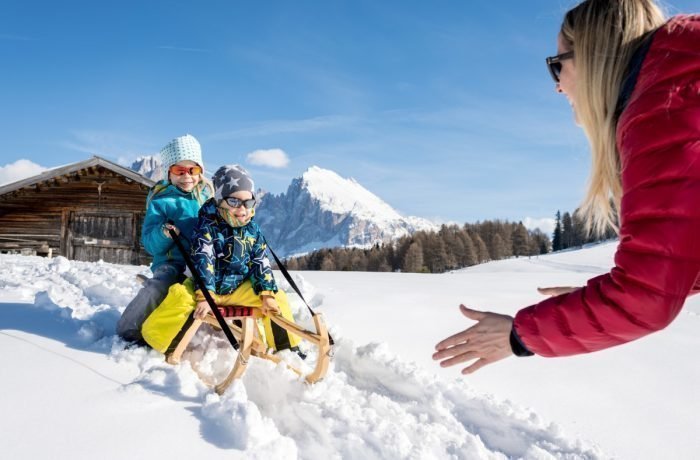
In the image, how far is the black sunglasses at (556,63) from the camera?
150 centimetres

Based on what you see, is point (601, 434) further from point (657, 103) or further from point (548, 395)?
point (657, 103)

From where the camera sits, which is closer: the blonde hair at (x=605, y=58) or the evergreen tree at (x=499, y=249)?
the blonde hair at (x=605, y=58)

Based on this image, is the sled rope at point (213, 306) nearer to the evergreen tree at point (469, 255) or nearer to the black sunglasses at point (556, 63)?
the black sunglasses at point (556, 63)

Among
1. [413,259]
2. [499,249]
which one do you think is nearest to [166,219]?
[413,259]

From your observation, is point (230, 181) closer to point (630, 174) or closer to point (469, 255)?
point (630, 174)

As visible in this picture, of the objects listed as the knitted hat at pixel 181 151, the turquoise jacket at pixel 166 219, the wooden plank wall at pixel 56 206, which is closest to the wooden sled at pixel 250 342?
the turquoise jacket at pixel 166 219

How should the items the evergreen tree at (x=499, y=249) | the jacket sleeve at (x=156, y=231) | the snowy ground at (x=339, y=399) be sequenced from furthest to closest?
the evergreen tree at (x=499, y=249) → the jacket sleeve at (x=156, y=231) → the snowy ground at (x=339, y=399)

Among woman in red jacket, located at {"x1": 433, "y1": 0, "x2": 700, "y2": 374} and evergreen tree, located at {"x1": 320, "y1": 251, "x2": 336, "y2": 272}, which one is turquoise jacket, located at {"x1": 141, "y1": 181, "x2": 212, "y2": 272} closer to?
woman in red jacket, located at {"x1": 433, "y1": 0, "x2": 700, "y2": 374}

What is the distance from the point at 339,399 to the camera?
357 cm

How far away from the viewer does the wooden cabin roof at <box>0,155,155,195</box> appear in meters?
15.7

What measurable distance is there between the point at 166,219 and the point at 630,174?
4024 mm

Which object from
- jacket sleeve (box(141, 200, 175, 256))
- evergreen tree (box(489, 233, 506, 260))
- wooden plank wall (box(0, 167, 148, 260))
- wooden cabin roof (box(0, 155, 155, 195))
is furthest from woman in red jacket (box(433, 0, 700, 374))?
evergreen tree (box(489, 233, 506, 260))

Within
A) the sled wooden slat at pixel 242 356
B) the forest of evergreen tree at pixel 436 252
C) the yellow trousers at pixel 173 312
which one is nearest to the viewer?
the sled wooden slat at pixel 242 356

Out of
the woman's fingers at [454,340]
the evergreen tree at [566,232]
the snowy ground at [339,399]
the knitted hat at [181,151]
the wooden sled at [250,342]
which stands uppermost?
the evergreen tree at [566,232]
